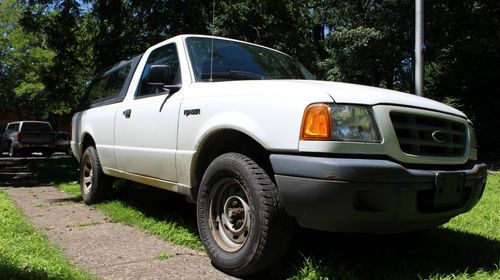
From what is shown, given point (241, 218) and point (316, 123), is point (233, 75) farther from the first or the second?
point (316, 123)

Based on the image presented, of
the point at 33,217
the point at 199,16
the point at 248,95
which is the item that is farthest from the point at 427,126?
the point at 199,16

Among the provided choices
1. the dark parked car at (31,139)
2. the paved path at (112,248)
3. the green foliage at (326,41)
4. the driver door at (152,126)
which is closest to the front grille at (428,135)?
the paved path at (112,248)

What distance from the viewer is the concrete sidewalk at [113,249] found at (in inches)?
142

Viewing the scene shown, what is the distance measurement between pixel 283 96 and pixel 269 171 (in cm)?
55

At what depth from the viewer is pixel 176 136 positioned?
13.6 feet

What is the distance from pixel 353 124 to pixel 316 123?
0.77 feet

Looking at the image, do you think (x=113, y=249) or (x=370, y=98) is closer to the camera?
(x=370, y=98)

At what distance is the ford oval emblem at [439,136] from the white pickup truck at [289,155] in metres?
0.01

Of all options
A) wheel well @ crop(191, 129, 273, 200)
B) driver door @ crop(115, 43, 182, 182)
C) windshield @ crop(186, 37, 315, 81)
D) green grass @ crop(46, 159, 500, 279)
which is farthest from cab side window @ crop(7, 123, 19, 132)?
wheel well @ crop(191, 129, 273, 200)

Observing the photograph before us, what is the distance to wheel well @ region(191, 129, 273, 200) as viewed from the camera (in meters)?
3.47

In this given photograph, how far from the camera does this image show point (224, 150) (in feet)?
12.7

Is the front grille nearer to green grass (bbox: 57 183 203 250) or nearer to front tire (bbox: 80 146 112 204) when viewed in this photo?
green grass (bbox: 57 183 203 250)

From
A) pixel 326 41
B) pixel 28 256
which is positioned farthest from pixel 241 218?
pixel 326 41

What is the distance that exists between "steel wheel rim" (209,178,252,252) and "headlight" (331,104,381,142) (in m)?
0.90
